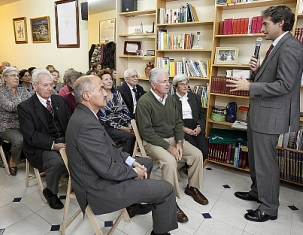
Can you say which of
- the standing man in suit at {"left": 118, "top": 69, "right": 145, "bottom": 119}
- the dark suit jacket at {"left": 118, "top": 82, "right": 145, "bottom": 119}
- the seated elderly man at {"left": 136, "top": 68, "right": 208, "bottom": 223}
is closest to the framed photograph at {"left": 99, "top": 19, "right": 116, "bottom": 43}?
the standing man in suit at {"left": 118, "top": 69, "right": 145, "bottom": 119}

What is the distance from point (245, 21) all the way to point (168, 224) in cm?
258

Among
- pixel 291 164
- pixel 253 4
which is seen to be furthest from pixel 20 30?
pixel 291 164

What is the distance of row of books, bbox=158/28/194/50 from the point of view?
134 inches

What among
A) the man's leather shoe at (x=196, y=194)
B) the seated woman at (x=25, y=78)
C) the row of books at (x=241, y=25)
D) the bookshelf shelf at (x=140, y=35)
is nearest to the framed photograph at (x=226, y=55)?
the row of books at (x=241, y=25)

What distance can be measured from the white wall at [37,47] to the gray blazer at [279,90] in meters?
3.88

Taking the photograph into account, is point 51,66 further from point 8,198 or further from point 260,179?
point 260,179

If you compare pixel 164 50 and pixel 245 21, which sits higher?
pixel 245 21

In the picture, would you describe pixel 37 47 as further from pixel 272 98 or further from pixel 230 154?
pixel 272 98

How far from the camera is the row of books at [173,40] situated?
3.40 m

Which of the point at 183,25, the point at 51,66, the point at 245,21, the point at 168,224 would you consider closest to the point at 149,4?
the point at 183,25

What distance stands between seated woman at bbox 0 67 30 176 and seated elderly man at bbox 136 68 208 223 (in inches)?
61.8

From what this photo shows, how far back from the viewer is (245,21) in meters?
2.89

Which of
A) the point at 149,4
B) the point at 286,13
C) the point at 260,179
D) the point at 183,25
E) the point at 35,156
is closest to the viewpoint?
the point at 286,13

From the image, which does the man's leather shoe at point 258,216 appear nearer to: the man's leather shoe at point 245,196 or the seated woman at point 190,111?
the man's leather shoe at point 245,196
